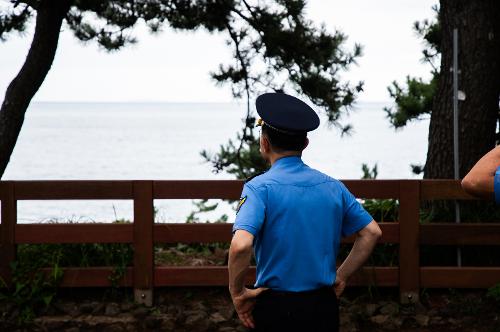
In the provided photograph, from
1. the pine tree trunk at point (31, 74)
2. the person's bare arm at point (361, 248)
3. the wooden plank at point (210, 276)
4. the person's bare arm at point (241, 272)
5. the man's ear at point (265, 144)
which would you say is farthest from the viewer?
the pine tree trunk at point (31, 74)

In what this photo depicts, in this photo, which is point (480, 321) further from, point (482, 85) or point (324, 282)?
point (324, 282)

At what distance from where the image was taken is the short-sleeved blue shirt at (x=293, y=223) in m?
3.28

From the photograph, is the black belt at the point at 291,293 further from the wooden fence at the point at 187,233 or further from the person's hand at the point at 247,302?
the wooden fence at the point at 187,233

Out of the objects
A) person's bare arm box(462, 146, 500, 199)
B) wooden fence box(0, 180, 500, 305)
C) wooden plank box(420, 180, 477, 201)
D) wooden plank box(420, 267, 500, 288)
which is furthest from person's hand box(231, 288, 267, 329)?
wooden plank box(420, 267, 500, 288)

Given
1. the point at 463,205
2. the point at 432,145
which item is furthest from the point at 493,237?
the point at 432,145

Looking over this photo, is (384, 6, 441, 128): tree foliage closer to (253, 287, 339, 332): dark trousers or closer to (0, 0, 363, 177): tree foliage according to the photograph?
(0, 0, 363, 177): tree foliage

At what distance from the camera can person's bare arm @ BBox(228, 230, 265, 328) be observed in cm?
317

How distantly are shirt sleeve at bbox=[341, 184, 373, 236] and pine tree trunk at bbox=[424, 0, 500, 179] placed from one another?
16.7ft

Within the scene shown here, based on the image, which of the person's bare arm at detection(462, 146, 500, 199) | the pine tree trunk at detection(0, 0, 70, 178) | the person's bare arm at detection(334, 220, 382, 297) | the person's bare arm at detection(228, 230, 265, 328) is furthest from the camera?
the pine tree trunk at detection(0, 0, 70, 178)

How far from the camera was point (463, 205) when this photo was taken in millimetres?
8141

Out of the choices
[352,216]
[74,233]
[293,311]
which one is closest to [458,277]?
[74,233]

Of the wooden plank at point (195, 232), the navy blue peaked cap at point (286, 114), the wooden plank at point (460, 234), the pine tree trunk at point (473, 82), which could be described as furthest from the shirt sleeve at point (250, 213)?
the pine tree trunk at point (473, 82)

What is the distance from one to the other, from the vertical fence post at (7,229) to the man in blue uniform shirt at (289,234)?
178 inches

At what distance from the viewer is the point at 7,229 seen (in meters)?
7.46
